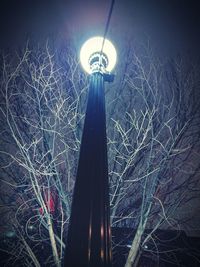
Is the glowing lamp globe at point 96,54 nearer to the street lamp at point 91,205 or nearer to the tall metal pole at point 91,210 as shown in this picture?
the street lamp at point 91,205

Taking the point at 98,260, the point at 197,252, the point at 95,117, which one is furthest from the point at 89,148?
the point at 197,252

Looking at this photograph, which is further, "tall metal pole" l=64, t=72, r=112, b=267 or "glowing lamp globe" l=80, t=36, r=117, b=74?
"glowing lamp globe" l=80, t=36, r=117, b=74

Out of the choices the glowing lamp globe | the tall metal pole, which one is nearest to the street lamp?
the tall metal pole

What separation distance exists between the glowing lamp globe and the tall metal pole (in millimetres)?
2479

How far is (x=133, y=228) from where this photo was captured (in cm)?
830

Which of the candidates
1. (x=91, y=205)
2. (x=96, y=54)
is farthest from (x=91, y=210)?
(x=96, y=54)

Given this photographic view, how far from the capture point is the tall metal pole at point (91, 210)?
2.23 metres

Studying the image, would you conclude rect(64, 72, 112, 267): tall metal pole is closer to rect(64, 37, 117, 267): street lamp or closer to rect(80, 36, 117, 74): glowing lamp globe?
rect(64, 37, 117, 267): street lamp

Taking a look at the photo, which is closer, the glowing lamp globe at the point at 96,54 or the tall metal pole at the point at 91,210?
the tall metal pole at the point at 91,210

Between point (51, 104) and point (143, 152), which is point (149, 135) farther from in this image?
point (51, 104)

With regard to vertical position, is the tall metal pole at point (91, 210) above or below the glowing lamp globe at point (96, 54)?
below

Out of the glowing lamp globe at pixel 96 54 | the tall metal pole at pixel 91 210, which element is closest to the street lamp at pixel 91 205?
the tall metal pole at pixel 91 210

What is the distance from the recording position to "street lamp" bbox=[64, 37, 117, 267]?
223 cm

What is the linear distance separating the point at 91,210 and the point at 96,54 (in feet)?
12.8
